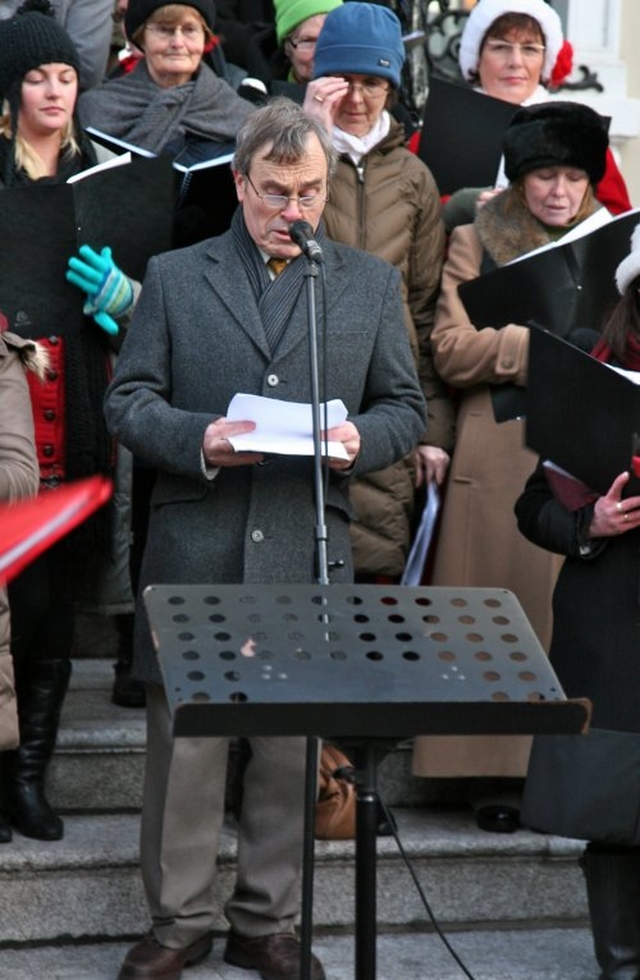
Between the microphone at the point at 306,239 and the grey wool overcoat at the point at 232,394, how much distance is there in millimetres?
389

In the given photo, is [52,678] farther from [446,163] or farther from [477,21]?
[477,21]

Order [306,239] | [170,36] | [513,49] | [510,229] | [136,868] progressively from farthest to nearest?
[513,49] < [170,36] < [510,229] < [136,868] < [306,239]

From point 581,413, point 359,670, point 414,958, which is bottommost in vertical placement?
point 414,958

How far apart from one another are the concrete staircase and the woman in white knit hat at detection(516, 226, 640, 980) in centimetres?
67

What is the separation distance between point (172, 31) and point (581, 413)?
2.20m

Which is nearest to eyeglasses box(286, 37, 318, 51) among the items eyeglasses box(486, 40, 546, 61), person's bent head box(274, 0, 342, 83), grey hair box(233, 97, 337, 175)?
person's bent head box(274, 0, 342, 83)

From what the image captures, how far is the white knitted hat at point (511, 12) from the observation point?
6.02 metres

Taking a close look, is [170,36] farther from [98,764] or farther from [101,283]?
[98,764]

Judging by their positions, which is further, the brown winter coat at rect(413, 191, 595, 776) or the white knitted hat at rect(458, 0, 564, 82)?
the white knitted hat at rect(458, 0, 564, 82)

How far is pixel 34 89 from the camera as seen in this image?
521cm

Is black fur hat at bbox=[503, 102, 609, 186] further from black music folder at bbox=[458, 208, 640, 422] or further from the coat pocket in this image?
the coat pocket

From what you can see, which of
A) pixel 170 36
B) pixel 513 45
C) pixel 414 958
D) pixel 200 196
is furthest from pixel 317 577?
pixel 513 45

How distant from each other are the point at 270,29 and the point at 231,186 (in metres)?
1.47

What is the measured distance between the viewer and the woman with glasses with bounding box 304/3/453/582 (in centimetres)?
531
